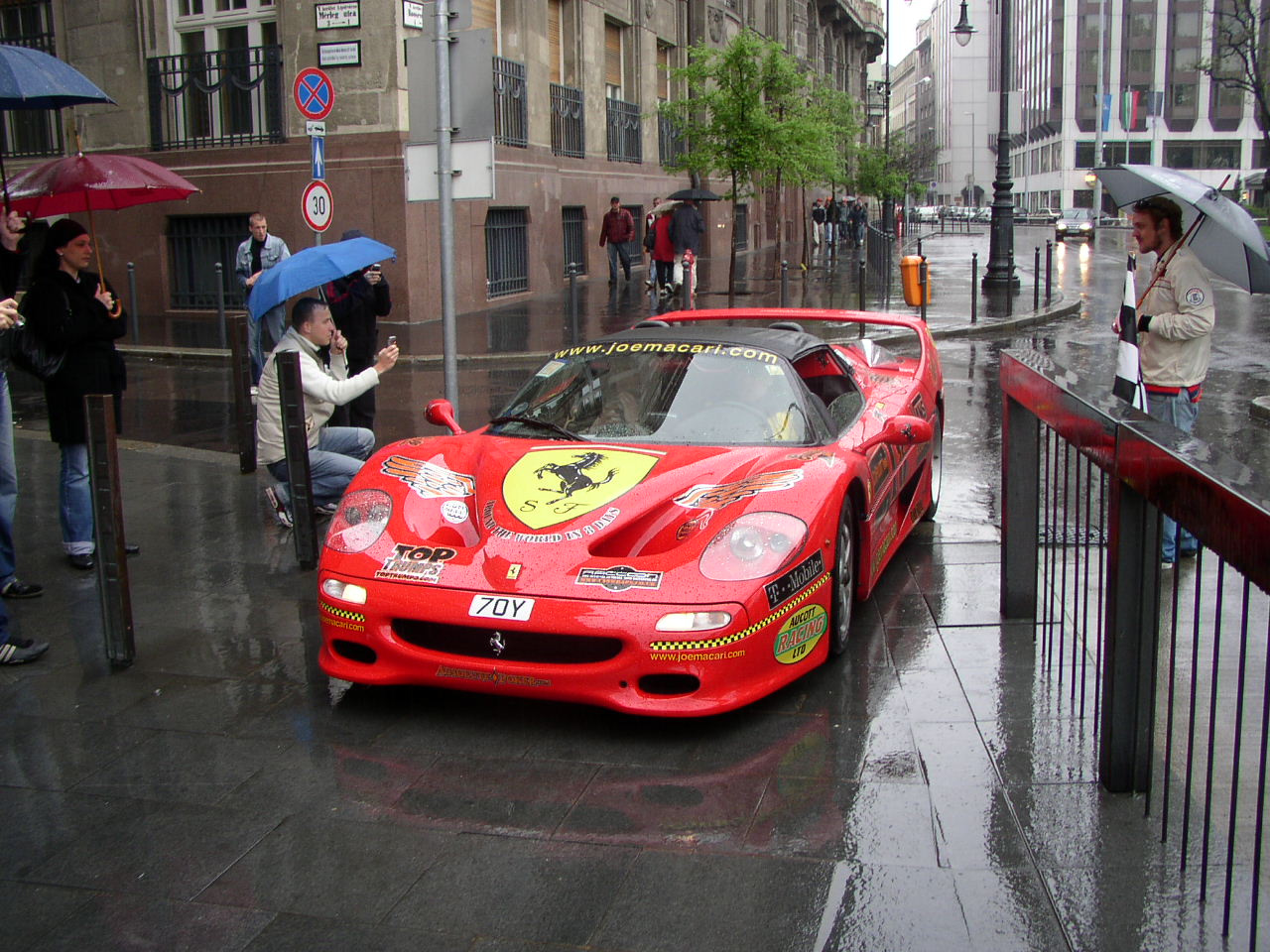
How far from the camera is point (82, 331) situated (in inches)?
263

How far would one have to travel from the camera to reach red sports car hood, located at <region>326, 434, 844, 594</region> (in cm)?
478

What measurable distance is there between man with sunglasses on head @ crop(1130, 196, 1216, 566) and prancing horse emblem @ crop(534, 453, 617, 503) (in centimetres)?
316

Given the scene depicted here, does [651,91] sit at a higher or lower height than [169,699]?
higher

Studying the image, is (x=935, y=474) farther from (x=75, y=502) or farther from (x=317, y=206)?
(x=317, y=206)

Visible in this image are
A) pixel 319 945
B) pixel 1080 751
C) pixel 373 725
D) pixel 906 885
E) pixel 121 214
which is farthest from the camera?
pixel 121 214

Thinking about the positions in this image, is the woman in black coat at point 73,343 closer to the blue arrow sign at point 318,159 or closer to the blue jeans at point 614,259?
the blue arrow sign at point 318,159

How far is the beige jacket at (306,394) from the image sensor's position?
23.7 ft

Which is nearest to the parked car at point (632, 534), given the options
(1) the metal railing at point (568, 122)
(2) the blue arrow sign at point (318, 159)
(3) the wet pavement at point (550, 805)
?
(3) the wet pavement at point (550, 805)

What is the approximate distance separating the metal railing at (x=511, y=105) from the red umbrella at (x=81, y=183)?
14.1 meters

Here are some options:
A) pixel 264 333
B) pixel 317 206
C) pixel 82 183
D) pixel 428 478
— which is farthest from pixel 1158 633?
pixel 317 206

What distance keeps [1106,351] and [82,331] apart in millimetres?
13752

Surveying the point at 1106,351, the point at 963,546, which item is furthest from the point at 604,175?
the point at 963,546

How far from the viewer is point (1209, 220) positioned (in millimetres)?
6617

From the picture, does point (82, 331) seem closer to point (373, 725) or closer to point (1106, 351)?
point (373, 725)
